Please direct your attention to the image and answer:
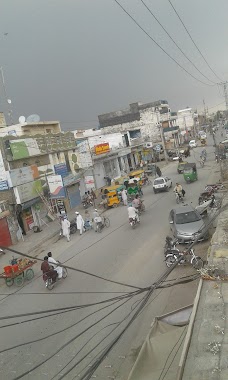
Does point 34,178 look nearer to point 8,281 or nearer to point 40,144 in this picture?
point 40,144

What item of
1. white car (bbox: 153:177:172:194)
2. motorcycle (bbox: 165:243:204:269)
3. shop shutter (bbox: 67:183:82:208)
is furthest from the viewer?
shop shutter (bbox: 67:183:82:208)

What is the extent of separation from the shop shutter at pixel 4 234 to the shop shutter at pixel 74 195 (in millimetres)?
10493

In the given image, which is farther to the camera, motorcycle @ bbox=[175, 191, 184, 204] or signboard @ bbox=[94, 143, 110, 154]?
signboard @ bbox=[94, 143, 110, 154]

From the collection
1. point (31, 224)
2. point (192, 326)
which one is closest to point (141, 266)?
point (192, 326)

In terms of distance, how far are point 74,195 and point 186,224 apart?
18688mm

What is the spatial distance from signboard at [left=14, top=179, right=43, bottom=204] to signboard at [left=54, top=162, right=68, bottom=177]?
391cm

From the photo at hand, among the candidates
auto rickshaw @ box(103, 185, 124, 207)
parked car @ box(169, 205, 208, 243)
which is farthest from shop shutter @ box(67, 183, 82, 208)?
parked car @ box(169, 205, 208, 243)

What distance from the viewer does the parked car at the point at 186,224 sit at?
15276mm

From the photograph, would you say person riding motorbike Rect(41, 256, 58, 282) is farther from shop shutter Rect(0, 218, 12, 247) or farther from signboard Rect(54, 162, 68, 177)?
signboard Rect(54, 162, 68, 177)

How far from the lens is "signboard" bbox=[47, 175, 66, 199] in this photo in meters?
26.1

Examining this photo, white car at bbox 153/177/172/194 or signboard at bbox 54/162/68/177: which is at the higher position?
signboard at bbox 54/162/68/177

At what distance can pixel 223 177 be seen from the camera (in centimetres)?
3161

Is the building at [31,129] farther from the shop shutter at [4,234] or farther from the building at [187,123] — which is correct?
the building at [187,123]

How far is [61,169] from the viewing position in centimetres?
3097
